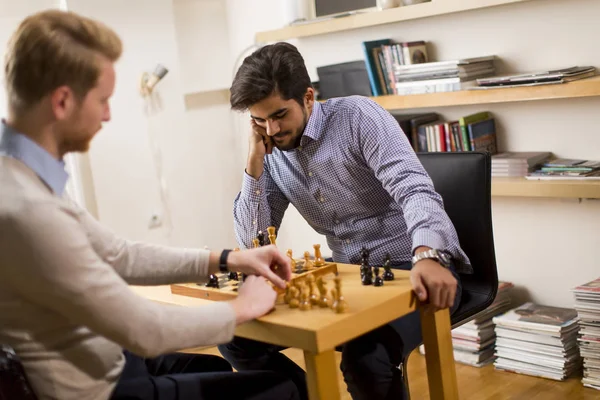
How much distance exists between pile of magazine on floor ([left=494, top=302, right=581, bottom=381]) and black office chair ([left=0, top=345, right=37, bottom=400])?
84.0 inches

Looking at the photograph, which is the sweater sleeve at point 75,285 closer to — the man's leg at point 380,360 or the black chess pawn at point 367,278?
the black chess pawn at point 367,278

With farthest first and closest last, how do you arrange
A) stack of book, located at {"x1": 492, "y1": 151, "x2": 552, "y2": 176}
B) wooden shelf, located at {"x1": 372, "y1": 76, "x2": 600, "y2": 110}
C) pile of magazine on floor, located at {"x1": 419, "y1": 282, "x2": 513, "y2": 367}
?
pile of magazine on floor, located at {"x1": 419, "y1": 282, "x2": 513, "y2": 367}
stack of book, located at {"x1": 492, "y1": 151, "x2": 552, "y2": 176}
wooden shelf, located at {"x1": 372, "y1": 76, "x2": 600, "y2": 110}

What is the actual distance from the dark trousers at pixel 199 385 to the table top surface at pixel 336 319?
0.10m

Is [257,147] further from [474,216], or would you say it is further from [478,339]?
[478,339]

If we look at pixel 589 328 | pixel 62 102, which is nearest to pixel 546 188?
pixel 589 328

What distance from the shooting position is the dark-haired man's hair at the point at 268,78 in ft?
7.55

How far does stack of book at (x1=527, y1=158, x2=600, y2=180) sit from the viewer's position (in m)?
2.89

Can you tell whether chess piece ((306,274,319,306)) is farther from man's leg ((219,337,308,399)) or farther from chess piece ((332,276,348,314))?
man's leg ((219,337,308,399))

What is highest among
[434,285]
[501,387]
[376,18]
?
[376,18]

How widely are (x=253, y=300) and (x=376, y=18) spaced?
208 cm

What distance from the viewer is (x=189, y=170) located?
167 inches

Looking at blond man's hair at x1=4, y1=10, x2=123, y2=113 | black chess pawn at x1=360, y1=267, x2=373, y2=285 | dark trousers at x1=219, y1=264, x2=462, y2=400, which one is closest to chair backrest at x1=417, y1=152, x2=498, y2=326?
dark trousers at x1=219, y1=264, x2=462, y2=400

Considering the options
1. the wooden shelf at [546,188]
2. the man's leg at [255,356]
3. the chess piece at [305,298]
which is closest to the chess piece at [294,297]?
the chess piece at [305,298]

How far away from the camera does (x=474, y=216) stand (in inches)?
91.2
